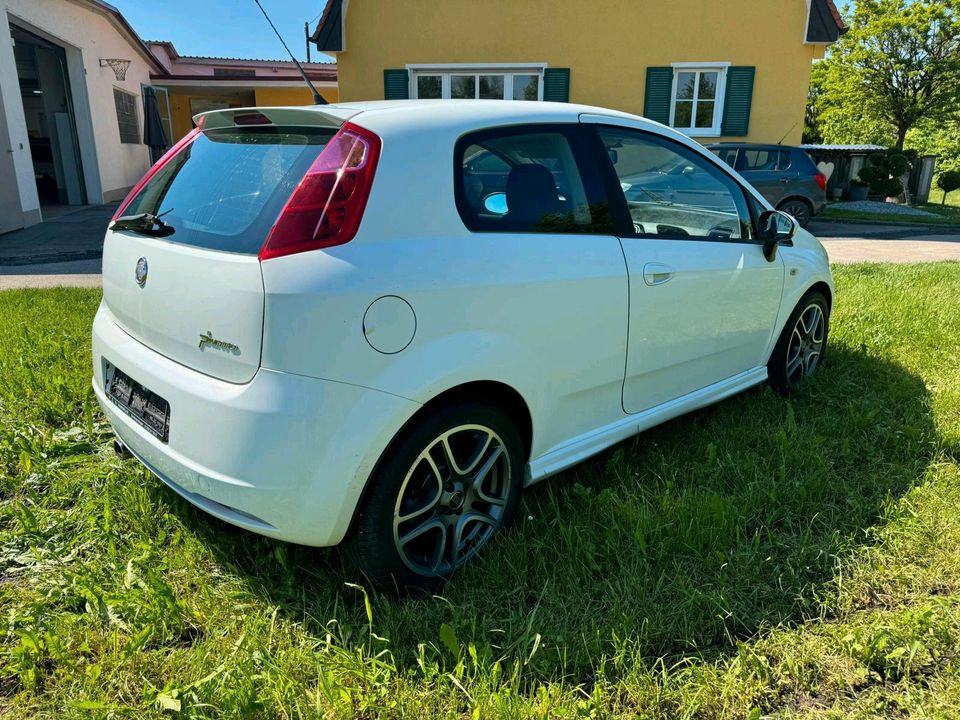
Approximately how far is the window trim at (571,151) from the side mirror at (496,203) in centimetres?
7

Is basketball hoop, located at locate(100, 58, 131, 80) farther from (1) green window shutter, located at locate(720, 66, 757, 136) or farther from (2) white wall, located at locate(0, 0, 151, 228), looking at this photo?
(1) green window shutter, located at locate(720, 66, 757, 136)

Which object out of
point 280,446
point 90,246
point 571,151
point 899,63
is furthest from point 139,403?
point 899,63

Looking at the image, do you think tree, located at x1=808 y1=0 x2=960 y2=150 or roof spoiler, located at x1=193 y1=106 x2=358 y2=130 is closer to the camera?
roof spoiler, located at x1=193 y1=106 x2=358 y2=130

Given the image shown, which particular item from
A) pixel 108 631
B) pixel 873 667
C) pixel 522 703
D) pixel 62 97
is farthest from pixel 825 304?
pixel 62 97

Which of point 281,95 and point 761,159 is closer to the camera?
point 761,159

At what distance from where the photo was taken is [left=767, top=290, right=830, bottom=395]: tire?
3.99 meters

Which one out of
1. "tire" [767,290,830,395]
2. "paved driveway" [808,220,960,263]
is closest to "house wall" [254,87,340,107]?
"paved driveway" [808,220,960,263]

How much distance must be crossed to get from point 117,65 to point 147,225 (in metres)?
19.5

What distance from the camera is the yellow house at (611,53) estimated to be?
14.7 metres

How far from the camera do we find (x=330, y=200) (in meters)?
2.05

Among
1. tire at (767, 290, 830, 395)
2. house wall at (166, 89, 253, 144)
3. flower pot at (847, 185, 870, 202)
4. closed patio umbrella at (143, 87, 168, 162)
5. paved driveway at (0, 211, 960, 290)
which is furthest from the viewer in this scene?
house wall at (166, 89, 253, 144)

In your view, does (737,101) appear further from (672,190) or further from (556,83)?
(672,190)

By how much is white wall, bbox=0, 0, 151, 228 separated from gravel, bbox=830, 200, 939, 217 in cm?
1831

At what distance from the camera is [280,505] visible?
2.02 metres
